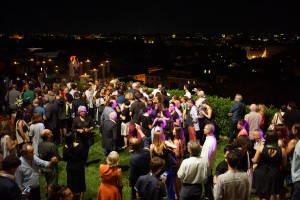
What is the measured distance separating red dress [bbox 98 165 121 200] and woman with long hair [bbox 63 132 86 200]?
116cm

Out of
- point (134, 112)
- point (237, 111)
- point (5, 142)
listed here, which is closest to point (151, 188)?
point (5, 142)

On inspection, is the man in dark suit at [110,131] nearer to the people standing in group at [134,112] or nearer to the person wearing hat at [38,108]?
the people standing in group at [134,112]

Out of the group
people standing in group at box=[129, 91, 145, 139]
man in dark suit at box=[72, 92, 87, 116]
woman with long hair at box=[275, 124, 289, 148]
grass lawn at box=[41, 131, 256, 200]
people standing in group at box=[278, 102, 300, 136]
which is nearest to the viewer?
woman with long hair at box=[275, 124, 289, 148]

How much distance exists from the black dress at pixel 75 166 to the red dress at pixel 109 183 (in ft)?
3.77

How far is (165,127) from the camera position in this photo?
8.34m

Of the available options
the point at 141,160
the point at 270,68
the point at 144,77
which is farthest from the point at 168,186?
the point at 144,77

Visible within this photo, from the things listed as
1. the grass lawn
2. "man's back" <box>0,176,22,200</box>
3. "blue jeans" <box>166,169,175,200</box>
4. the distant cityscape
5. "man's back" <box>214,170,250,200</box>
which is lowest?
the distant cityscape

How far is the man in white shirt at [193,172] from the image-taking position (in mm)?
5469

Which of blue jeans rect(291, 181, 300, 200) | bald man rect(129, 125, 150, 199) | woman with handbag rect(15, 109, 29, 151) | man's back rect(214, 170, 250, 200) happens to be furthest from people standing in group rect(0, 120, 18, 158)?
blue jeans rect(291, 181, 300, 200)

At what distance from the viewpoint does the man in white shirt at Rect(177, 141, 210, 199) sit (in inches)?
215

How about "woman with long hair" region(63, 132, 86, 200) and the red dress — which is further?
"woman with long hair" region(63, 132, 86, 200)

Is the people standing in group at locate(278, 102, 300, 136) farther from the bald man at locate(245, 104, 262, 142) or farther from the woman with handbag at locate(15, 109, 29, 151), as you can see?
the woman with handbag at locate(15, 109, 29, 151)

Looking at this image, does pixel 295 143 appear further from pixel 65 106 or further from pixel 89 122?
pixel 65 106

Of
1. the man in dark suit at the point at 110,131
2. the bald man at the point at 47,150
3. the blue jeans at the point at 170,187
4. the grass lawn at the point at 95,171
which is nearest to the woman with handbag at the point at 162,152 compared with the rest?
the blue jeans at the point at 170,187
